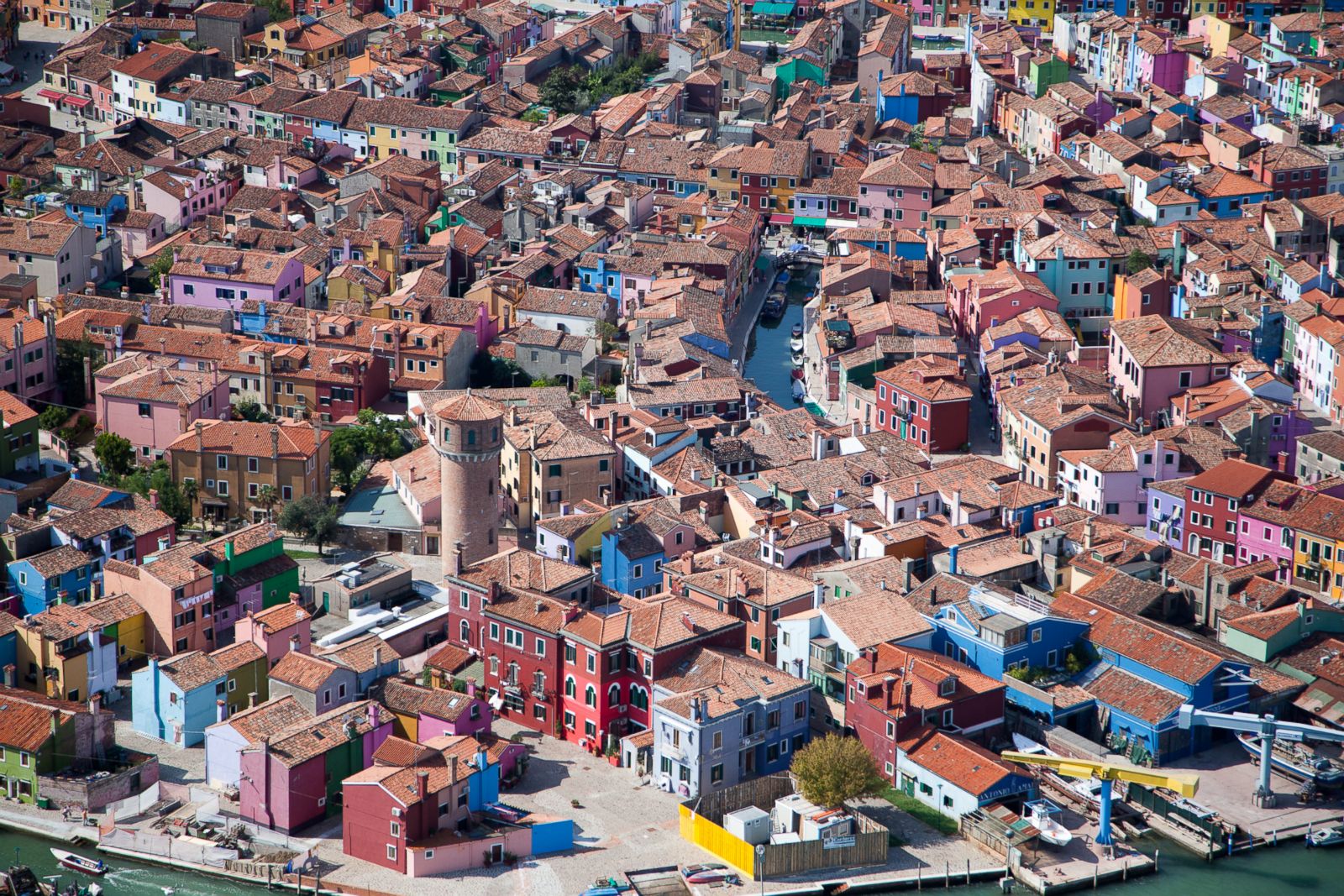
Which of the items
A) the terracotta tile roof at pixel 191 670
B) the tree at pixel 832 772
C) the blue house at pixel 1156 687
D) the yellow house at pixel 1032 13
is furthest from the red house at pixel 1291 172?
the terracotta tile roof at pixel 191 670

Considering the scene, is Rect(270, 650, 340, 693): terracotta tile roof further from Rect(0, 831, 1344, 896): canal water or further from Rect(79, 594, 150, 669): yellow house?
Rect(0, 831, 1344, 896): canal water

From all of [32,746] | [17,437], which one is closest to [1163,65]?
[17,437]

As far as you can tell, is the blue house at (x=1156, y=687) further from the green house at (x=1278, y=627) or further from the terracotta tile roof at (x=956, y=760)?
the terracotta tile roof at (x=956, y=760)

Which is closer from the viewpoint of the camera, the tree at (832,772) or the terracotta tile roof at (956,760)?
the tree at (832,772)

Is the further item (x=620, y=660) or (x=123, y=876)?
(x=620, y=660)

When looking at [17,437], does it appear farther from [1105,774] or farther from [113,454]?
[1105,774]

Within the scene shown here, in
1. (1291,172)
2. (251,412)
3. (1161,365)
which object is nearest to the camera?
(251,412)

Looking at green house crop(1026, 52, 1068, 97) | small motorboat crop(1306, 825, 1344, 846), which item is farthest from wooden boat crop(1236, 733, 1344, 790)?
green house crop(1026, 52, 1068, 97)

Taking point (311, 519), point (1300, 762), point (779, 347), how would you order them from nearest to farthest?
1. point (1300, 762)
2. point (311, 519)
3. point (779, 347)
